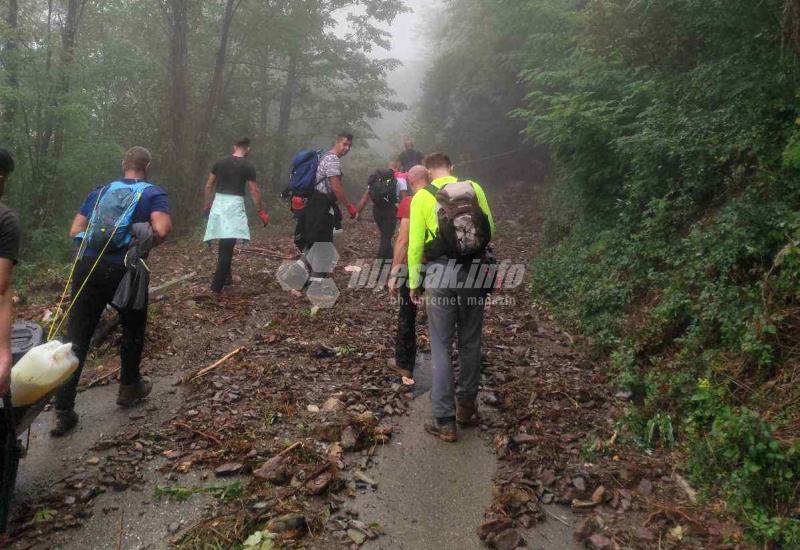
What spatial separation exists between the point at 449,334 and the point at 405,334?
3.39 ft

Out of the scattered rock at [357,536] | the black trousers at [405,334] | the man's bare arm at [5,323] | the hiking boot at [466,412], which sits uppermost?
the man's bare arm at [5,323]

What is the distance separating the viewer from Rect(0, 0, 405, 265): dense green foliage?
12.2 meters

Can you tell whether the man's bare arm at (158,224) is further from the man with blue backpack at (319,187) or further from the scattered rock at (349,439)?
the man with blue backpack at (319,187)

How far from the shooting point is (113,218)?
14.5 feet

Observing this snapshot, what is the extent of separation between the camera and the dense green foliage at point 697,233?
3848 millimetres

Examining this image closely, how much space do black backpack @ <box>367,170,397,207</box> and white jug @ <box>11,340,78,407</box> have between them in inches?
252

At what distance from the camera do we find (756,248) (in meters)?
4.86

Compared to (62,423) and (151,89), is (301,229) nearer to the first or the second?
(62,423)

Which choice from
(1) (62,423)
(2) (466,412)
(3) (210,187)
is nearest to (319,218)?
(3) (210,187)

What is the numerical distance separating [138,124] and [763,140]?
1525 cm

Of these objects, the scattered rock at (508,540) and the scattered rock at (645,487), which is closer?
the scattered rock at (508,540)

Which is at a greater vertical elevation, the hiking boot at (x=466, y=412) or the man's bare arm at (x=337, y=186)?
the man's bare arm at (x=337, y=186)

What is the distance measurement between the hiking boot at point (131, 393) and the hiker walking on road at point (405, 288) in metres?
2.47

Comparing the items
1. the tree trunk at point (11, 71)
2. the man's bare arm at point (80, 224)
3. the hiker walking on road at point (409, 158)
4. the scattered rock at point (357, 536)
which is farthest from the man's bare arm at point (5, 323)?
the tree trunk at point (11, 71)
